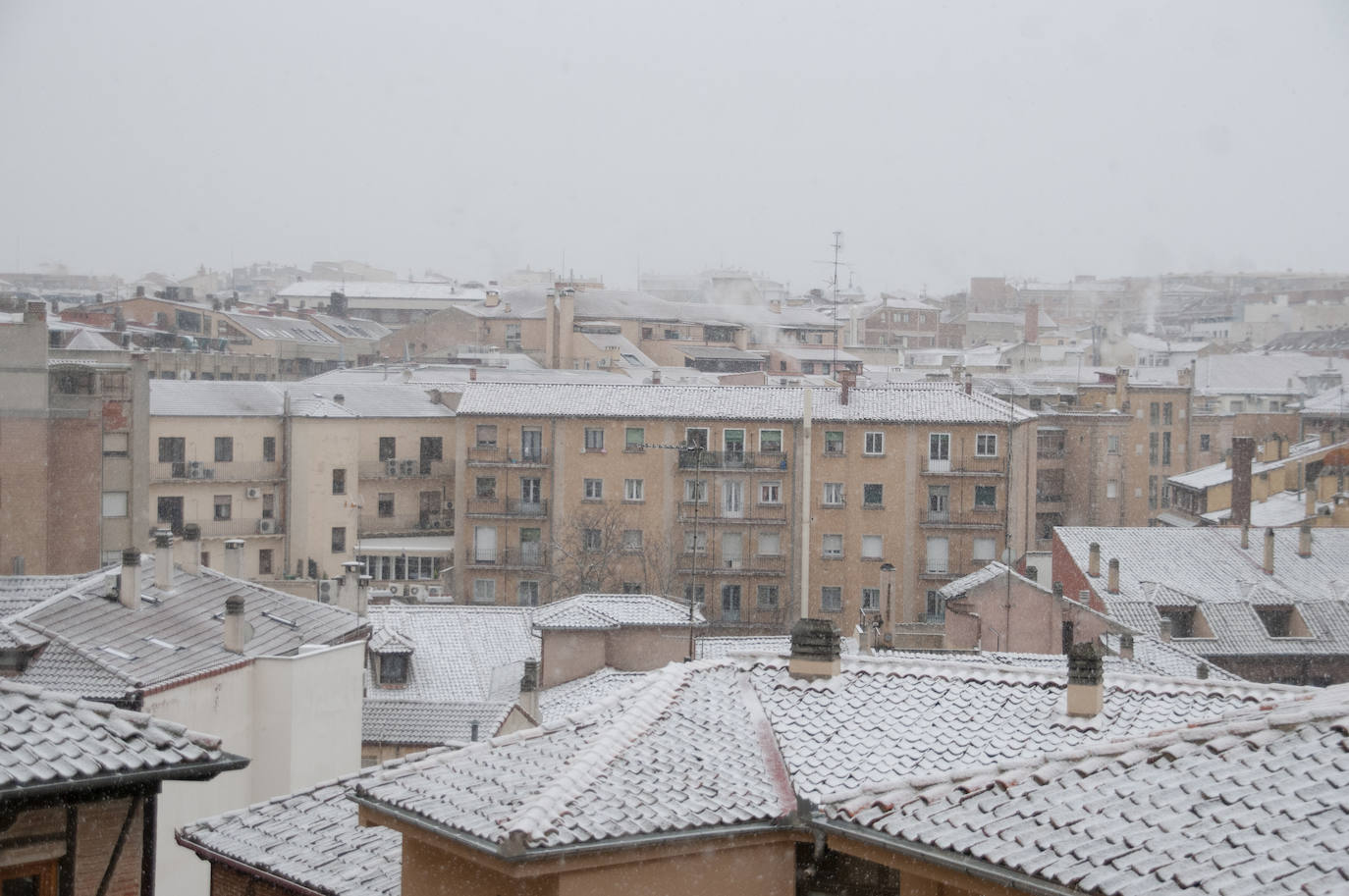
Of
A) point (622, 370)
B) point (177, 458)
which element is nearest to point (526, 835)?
point (177, 458)

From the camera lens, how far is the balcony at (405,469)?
3844 centimetres

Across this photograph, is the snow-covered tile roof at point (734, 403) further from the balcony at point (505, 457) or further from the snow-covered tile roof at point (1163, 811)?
the snow-covered tile roof at point (1163, 811)

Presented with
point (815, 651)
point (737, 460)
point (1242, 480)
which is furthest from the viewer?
point (737, 460)

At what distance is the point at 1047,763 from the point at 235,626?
8938mm

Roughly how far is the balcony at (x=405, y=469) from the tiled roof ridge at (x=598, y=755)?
31.5m

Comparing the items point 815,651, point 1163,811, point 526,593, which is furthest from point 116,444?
point 1163,811

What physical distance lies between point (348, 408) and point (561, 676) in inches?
789

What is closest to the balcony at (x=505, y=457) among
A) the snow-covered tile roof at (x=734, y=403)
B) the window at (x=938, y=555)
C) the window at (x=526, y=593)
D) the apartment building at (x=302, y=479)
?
the snow-covered tile roof at (x=734, y=403)

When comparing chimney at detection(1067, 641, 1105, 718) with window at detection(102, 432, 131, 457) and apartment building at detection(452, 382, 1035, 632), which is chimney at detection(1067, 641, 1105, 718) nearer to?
window at detection(102, 432, 131, 457)

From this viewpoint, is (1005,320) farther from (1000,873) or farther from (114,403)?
(1000,873)

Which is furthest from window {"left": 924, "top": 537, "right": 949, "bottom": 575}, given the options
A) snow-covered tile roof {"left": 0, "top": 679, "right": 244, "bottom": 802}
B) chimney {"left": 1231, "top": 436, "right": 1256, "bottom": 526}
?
snow-covered tile roof {"left": 0, "top": 679, "right": 244, "bottom": 802}

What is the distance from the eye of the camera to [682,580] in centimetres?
3466

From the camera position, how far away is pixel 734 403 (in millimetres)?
35781

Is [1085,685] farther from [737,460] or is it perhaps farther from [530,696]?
[737,460]
